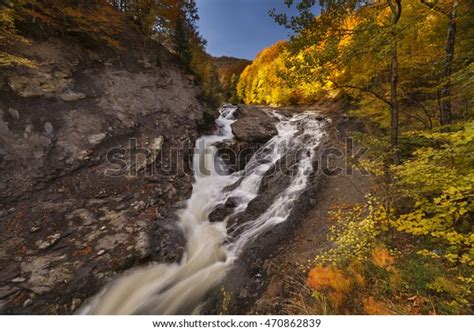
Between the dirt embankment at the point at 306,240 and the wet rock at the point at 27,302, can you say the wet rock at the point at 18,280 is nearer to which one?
the wet rock at the point at 27,302

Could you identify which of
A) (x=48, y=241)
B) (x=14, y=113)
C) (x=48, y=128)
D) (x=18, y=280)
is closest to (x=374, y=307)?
(x=18, y=280)

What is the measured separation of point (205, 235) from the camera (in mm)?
7250

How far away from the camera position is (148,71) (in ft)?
38.6

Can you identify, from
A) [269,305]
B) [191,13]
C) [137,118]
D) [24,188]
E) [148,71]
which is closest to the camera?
[269,305]

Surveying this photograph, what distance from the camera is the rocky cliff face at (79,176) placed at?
501 cm

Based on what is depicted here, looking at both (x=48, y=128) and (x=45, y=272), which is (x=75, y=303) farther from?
(x=48, y=128)

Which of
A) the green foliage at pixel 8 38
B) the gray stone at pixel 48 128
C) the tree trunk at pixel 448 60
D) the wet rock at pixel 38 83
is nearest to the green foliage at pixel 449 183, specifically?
the tree trunk at pixel 448 60

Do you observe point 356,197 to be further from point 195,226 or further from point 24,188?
point 24,188

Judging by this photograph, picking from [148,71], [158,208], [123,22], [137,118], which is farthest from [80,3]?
[158,208]

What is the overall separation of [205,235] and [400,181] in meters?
5.40

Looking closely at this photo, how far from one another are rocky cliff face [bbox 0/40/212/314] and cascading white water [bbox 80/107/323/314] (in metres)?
0.37

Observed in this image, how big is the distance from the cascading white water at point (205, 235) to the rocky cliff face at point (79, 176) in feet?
1.23

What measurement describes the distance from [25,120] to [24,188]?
2232 millimetres

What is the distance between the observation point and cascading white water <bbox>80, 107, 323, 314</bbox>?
17.1 ft
